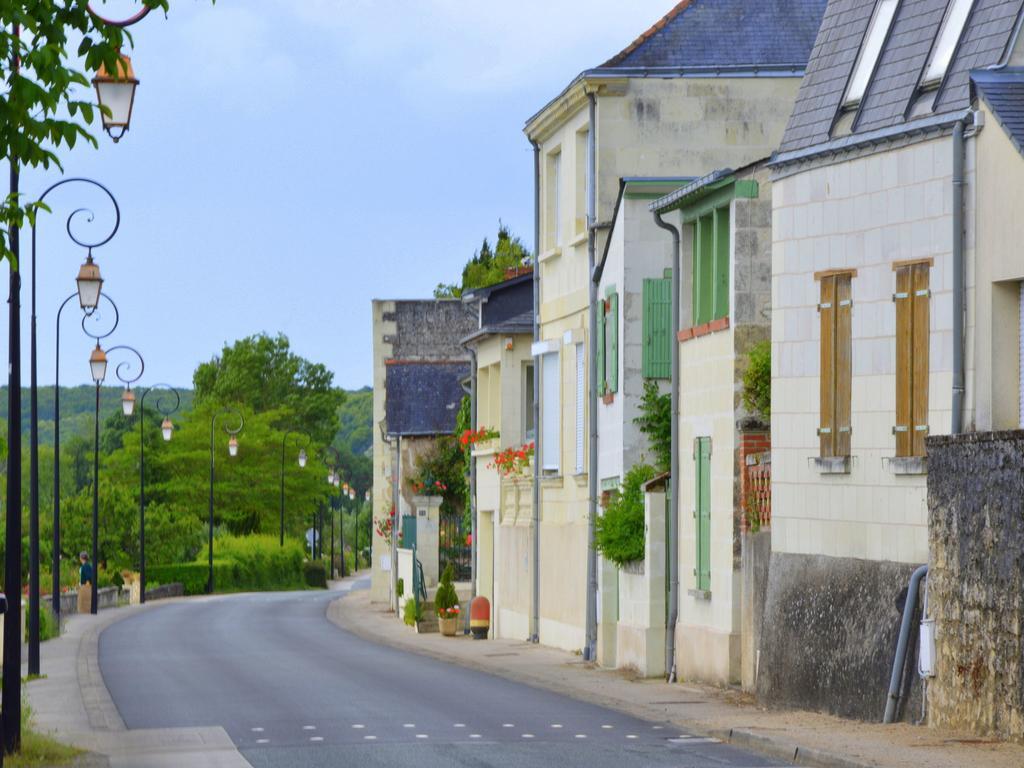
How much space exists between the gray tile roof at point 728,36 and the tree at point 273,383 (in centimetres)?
9479

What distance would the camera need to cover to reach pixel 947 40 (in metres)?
16.4

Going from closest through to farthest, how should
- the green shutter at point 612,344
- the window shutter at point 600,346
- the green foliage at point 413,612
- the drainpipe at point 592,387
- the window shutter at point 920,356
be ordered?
the window shutter at point 920,356 < the green shutter at point 612,344 < the window shutter at point 600,346 < the drainpipe at point 592,387 < the green foliage at point 413,612

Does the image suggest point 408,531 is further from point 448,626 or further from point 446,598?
point 448,626

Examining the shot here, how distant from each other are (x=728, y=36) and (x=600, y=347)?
5626 millimetres

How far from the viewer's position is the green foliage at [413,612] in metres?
39.2

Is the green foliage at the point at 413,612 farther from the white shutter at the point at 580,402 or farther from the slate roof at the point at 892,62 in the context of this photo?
the slate roof at the point at 892,62

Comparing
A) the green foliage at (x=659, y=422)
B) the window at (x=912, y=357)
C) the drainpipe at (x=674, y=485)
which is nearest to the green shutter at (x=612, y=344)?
the green foliage at (x=659, y=422)

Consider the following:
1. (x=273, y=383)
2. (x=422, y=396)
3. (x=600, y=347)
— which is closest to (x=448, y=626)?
(x=600, y=347)

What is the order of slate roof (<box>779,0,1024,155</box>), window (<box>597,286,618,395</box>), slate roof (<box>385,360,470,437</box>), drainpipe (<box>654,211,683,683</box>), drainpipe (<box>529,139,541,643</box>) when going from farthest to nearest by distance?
slate roof (<box>385,360,470,437</box>) → drainpipe (<box>529,139,541,643</box>) → window (<box>597,286,618,395</box>) → drainpipe (<box>654,211,683,683</box>) → slate roof (<box>779,0,1024,155</box>)

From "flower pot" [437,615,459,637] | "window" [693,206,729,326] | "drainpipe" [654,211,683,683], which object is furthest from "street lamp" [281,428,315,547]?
"window" [693,206,729,326]

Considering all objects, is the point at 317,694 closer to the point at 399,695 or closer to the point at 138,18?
the point at 399,695

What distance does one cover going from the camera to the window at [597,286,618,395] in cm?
2599

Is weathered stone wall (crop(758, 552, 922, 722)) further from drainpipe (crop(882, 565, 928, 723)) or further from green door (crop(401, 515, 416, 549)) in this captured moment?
green door (crop(401, 515, 416, 549))

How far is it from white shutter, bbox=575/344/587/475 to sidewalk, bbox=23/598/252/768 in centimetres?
805
